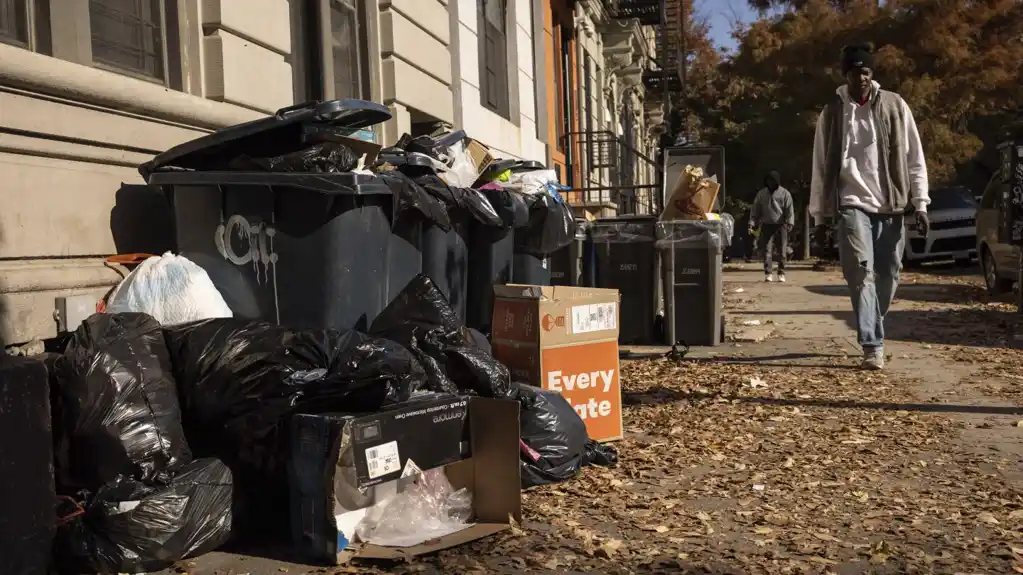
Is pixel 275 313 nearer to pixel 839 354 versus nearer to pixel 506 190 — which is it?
pixel 506 190

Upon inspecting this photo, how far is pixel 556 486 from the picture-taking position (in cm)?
435

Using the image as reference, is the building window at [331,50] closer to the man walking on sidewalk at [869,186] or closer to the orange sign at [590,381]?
the orange sign at [590,381]

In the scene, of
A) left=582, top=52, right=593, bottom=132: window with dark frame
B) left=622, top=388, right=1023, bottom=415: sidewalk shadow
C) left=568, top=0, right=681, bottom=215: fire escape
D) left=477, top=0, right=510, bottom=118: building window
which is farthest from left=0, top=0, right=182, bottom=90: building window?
left=582, top=52, right=593, bottom=132: window with dark frame

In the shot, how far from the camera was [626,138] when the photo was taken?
31.3 metres

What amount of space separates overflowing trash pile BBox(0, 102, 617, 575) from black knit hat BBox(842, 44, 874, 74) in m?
3.75

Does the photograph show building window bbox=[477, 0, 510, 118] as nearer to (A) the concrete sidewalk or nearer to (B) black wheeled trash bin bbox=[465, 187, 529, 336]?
(A) the concrete sidewalk

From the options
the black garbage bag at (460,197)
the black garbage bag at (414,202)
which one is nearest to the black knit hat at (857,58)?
the black garbage bag at (460,197)

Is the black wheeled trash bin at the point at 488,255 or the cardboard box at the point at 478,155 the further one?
the cardboard box at the point at 478,155

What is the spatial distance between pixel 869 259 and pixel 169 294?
477 cm

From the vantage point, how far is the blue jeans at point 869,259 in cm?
709

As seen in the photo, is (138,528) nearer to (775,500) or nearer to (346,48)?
(775,500)

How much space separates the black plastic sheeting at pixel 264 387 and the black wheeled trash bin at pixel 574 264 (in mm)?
4718

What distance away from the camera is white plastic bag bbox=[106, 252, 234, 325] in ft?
13.9

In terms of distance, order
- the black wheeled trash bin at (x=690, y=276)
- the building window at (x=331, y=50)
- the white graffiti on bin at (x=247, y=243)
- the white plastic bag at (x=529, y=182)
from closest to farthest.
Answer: the white graffiti on bin at (x=247, y=243) < the white plastic bag at (x=529, y=182) < the building window at (x=331, y=50) < the black wheeled trash bin at (x=690, y=276)
